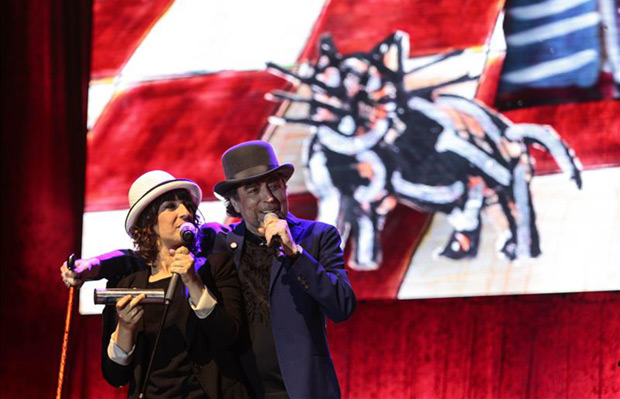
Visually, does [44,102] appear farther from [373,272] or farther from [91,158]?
[373,272]

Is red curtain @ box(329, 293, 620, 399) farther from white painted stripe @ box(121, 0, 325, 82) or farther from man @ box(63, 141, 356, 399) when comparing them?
man @ box(63, 141, 356, 399)

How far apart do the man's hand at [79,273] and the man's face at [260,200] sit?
45cm

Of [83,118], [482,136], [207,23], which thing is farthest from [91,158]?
[482,136]

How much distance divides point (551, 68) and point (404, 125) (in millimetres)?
632

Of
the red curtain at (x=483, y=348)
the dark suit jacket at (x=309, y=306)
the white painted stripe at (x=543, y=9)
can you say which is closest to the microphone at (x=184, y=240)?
the dark suit jacket at (x=309, y=306)

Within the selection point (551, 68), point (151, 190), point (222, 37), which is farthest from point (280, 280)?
point (222, 37)

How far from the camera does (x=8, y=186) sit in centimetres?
431

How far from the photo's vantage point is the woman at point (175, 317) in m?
2.24

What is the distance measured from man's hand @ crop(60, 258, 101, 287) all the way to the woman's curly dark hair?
0.14 metres

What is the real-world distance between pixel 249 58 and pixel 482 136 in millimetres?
1127

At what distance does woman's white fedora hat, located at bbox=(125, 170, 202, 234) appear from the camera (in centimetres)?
244

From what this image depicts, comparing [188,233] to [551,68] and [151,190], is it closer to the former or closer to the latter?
[151,190]

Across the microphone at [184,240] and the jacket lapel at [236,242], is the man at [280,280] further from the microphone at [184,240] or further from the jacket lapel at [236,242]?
the microphone at [184,240]

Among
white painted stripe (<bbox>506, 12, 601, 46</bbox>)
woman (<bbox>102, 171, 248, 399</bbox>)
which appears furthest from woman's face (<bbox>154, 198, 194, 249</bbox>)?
white painted stripe (<bbox>506, 12, 601, 46</bbox>)
